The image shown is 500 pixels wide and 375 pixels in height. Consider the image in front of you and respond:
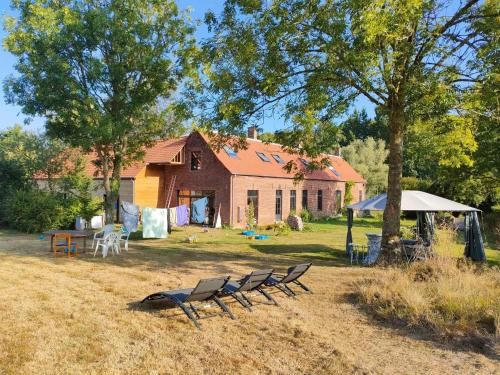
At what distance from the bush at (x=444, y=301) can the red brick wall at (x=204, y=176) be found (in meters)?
17.4

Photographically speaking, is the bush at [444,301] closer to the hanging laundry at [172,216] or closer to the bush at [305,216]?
the hanging laundry at [172,216]

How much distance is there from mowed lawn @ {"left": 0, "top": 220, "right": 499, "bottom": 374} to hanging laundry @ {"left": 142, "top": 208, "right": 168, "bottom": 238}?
7791mm

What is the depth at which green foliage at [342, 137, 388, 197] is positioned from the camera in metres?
46.2

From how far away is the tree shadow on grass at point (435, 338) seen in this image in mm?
5871

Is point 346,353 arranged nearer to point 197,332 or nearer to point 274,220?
point 197,332

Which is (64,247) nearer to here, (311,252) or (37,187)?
(311,252)

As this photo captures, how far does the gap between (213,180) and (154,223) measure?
7.76 meters

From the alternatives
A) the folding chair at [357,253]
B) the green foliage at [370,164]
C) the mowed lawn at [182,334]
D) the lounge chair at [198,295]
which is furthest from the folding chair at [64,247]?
the green foliage at [370,164]

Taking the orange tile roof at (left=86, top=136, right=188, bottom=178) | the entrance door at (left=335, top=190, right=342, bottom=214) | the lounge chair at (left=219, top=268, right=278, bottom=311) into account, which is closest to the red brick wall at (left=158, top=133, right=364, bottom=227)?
the orange tile roof at (left=86, top=136, right=188, bottom=178)

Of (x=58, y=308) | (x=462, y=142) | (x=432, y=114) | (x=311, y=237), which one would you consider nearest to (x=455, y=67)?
(x=432, y=114)

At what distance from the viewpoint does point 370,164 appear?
153 feet

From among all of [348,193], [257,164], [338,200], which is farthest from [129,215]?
[348,193]

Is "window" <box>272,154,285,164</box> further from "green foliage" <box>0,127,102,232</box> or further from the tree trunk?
the tree trunk

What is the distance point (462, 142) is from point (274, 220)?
17.0 m
